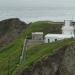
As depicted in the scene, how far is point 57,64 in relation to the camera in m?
89.6

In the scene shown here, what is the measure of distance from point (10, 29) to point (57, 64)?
209 feet

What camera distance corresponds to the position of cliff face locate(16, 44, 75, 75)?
88.2 metres

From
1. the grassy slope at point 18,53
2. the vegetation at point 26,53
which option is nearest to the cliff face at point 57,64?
the vegetation at point 26,53

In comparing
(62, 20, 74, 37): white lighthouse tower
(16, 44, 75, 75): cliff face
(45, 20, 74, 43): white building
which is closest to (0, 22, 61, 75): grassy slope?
(16, 44, 75, 75): cliff face

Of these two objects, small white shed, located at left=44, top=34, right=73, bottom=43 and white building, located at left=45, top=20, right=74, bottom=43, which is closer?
small white shed, located at left=44, top=34, right=73, bottom=43

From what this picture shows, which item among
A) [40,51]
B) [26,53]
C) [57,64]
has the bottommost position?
[57,64]

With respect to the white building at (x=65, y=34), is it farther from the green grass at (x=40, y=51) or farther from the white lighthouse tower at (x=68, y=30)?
the green grass at (x=40, y=51)

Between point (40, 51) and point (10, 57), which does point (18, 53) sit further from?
point (40, 51)

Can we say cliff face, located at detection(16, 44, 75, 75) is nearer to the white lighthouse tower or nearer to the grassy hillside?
the white lighthouse tower

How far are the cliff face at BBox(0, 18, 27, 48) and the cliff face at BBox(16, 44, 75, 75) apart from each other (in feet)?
180

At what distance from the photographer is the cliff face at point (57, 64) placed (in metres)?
88.2

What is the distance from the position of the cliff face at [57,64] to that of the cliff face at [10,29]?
55005mm

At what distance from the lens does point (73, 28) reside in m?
109

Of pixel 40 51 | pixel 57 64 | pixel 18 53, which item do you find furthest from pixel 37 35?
pixel 57 64
